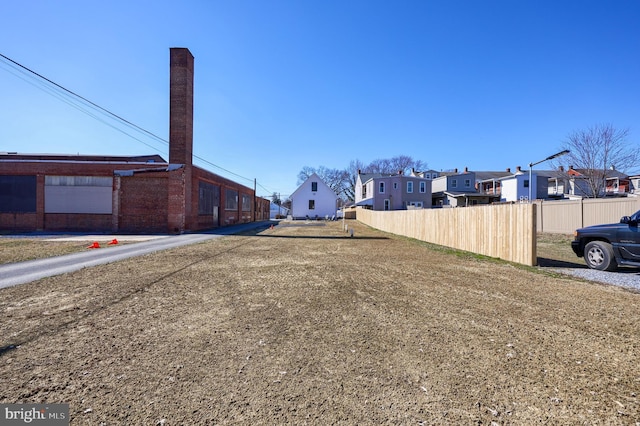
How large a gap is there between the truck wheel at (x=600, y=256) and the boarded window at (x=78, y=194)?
26.1 meters

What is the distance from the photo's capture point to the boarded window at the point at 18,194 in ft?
68.7

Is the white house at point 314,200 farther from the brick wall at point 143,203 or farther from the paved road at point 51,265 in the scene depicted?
the paved road at point 51,265

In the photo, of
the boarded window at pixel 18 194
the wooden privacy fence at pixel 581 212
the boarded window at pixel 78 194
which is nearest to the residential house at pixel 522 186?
the wooden privacy fence at pixel 581 212

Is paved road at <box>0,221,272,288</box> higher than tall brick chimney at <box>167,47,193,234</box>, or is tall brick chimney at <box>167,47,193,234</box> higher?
tall brick chimney at <box>167,47,193,234</box>

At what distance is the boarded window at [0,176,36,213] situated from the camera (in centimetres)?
2094

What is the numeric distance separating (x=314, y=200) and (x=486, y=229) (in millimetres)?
37639

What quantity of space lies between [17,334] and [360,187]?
49941 millimetres

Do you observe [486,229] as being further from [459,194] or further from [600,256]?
[459,194]

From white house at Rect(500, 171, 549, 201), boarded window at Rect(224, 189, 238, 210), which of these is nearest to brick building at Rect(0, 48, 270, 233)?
boarded window at Rect(224, 189, 238, 210)

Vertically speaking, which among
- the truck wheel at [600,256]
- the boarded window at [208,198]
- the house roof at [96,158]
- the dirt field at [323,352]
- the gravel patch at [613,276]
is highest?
the house roof at [96,158]

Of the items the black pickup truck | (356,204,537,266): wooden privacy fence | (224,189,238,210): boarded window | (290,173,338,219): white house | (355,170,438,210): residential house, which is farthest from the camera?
(290,173,338,219): white house

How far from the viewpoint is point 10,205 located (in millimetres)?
21047

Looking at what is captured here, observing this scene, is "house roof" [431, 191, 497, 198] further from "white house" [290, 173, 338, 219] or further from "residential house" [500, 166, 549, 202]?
"white house" [290, 173, 338, 219]

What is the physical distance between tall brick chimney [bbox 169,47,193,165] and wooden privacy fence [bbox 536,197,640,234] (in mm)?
25209
